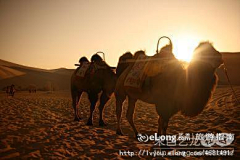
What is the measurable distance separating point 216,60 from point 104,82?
4434mm

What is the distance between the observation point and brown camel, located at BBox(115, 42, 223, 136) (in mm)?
3961

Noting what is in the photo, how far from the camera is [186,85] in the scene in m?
4.23

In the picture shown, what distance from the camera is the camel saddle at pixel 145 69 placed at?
4.78 metres

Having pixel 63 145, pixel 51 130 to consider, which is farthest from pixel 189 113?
pixel 51 130

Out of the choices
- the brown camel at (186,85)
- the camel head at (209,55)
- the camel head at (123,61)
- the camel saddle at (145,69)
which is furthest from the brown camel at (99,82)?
the camel head at (209,55)

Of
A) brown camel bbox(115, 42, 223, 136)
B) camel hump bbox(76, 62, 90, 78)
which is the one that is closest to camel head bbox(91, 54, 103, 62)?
camel hump bbox(76, 62, 90, 78)

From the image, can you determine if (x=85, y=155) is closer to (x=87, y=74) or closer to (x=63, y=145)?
(x=63, y=145)

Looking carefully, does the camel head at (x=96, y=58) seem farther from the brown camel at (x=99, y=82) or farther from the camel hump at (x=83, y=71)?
the camel hump at (x=83, y=71)

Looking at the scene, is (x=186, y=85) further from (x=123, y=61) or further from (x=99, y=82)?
(x=99, y=82)

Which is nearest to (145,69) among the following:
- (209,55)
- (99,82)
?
(209,55)

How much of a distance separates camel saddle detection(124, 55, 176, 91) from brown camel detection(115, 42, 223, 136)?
124mm

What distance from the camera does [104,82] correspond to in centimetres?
741

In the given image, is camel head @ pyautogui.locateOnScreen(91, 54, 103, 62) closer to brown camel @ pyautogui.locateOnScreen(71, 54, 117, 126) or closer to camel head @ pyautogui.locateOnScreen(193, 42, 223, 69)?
brown camel @ pyautogui.locateOnScreen(71, 54, 117, 126)

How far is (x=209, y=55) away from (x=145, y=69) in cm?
169
